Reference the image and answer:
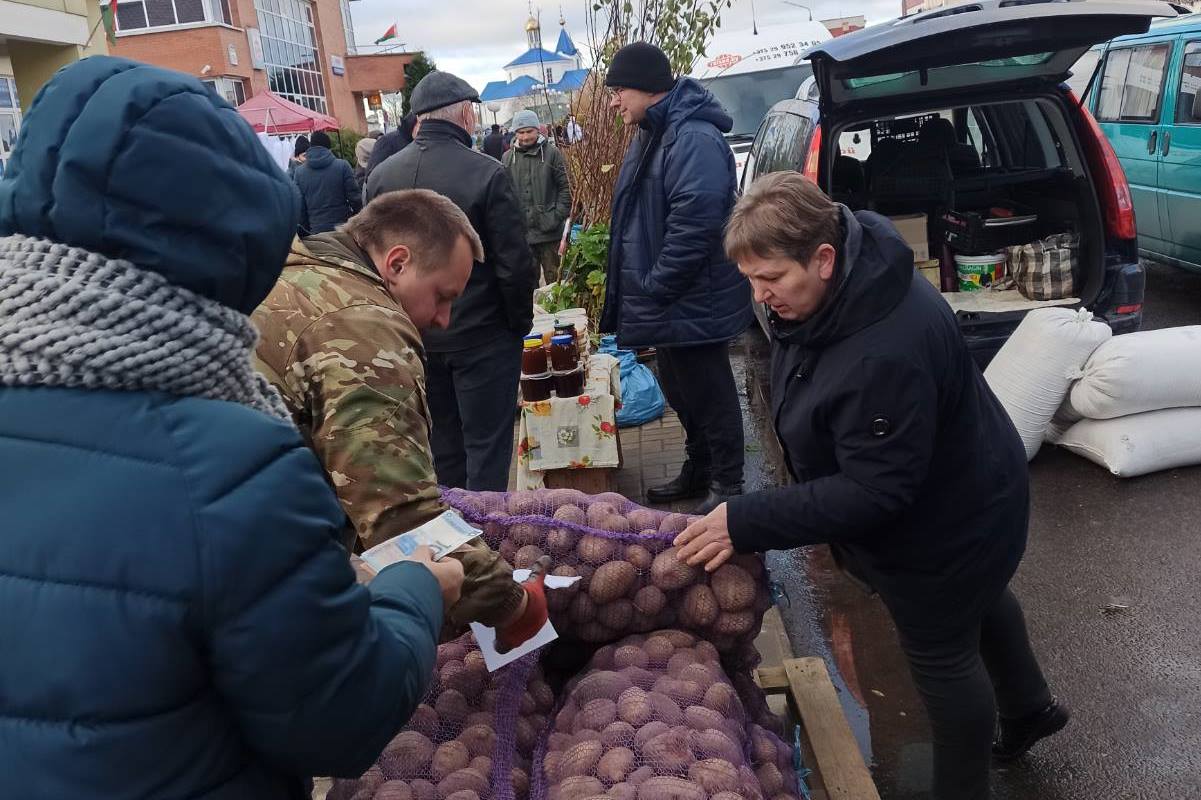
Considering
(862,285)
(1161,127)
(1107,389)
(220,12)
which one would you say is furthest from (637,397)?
(220,12)

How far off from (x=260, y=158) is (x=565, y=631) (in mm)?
1558

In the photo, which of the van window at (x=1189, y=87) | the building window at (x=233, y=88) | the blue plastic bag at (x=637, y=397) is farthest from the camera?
the building window at (x=233, y=88)

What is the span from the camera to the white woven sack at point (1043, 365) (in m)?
4.66

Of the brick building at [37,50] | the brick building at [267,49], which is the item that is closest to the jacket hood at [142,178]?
the brick building at [37,50]

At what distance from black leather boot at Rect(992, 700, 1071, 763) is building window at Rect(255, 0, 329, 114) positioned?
37561 mm

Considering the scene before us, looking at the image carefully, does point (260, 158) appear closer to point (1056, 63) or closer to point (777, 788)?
point (777, 788)

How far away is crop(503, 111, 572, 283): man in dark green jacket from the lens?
28.3 feet

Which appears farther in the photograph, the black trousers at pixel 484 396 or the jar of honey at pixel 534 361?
the jar of honey at pixel 534 361

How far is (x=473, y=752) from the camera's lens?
6.84 feet

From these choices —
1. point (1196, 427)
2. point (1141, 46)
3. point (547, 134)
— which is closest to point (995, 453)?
point (1196, 427)

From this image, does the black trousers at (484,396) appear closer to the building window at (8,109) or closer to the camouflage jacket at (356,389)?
the camouflage jacket at (356,389)

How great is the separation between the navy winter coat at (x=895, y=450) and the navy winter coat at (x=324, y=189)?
9.44m

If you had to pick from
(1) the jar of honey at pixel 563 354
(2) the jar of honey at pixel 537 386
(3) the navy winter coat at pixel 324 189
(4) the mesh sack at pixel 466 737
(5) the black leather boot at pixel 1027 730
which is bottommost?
(5) the black leather boot at pixel 1027 730

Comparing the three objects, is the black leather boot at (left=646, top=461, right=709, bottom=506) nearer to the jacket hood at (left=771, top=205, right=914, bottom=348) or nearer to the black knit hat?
the black knit hat
